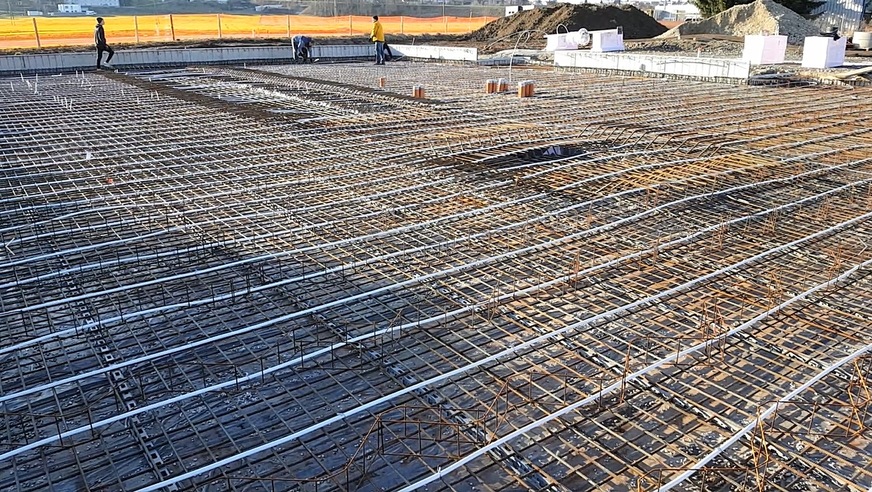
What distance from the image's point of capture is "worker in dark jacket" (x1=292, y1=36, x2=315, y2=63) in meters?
16.5

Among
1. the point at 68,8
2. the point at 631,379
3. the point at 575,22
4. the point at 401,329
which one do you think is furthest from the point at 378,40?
the point at 68,8

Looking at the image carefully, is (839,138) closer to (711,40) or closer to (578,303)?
(578,303)

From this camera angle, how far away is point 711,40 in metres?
19.3

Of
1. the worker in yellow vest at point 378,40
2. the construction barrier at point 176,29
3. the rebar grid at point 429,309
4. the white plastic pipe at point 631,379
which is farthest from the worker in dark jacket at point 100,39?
the white plastic pipe at point 631,379

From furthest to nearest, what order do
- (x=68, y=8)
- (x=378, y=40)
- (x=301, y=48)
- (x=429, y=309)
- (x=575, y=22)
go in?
(x=68, y=8), (x=575, y=22), (x=301, y=48), (x=378, y=40), (x=429, y=309)

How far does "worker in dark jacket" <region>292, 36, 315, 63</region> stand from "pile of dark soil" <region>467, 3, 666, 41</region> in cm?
806

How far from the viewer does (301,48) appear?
16.5m

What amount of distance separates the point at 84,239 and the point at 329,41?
660 inches

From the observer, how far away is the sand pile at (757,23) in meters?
20.0

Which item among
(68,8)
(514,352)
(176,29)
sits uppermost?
(68,8)

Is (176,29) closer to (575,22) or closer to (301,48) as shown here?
(301,48)

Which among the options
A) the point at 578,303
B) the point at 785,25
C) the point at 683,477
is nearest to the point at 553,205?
the point at 578,303

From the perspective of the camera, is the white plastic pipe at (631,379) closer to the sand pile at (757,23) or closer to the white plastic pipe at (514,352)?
the white plastic pipe at (514,352)

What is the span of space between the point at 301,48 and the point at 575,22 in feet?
33.1
